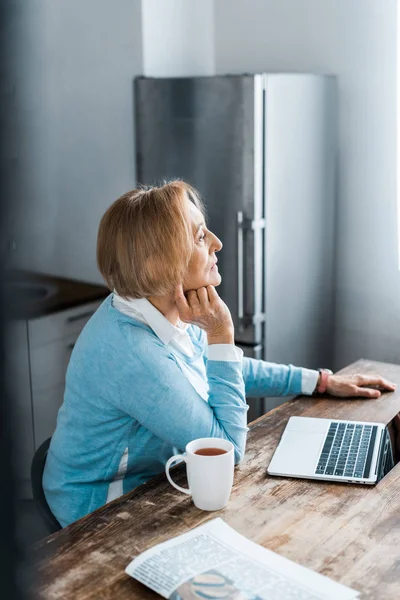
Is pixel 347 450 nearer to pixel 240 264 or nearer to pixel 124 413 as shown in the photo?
pixel 124 413

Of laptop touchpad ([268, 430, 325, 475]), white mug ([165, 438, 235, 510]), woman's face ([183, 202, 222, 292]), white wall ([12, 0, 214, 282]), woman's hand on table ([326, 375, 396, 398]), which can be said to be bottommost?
laptop touchpad ([268, 430, 325, 475])

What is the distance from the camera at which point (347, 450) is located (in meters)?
1.44

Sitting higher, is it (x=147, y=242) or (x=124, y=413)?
(x=147, y=242)

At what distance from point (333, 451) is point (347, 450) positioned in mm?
28

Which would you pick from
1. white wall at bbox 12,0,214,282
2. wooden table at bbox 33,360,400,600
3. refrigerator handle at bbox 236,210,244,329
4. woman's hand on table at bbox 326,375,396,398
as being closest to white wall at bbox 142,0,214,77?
white wall at bbox 12,0,214,282

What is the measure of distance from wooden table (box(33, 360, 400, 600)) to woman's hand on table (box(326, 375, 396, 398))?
34 centimetres

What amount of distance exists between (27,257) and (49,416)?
8.09 feet

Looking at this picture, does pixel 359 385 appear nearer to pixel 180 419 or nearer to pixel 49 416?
pixel 180 419

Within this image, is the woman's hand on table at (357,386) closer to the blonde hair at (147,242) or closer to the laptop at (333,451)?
the laptop at (333,451)

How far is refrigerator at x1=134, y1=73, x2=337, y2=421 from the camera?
2.60m

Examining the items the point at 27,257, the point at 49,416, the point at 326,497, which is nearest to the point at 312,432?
the point at 326,497

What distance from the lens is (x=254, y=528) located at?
1152 millimetres

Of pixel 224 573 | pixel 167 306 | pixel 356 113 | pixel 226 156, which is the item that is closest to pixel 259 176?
pixel 226 156

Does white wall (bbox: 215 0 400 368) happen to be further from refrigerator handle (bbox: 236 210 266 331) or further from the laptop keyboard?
the laptop keyboard
